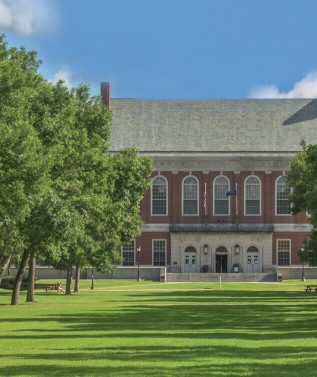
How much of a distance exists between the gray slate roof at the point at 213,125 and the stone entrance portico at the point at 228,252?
955 cm

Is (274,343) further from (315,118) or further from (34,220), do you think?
(315,118)

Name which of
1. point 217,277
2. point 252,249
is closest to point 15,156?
point 217,277

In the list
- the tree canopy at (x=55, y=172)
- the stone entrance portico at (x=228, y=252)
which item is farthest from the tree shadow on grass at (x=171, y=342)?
the stone entrance portico at (x=228, y=252)

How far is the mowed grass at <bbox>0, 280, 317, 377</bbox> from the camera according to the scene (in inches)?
687

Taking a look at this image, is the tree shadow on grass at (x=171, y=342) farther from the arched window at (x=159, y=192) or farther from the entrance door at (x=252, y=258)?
the arched window at (x=159, y=192)

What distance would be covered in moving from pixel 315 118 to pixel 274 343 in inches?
3133

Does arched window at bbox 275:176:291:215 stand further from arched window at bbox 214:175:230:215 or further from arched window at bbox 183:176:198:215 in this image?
arched window at bbox 183:176:198:215

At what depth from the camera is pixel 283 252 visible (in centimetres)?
9550

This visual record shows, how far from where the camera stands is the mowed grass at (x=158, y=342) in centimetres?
1744

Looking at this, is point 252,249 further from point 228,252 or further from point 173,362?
point 173,362

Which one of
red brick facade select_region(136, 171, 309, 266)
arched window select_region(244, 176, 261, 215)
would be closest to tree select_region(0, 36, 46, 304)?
red brick facade select_region(136, 171, 309, 266)

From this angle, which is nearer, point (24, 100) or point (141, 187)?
point (24, 100)

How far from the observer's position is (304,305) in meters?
43.4

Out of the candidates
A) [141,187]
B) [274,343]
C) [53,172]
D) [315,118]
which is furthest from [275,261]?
[274,343]
